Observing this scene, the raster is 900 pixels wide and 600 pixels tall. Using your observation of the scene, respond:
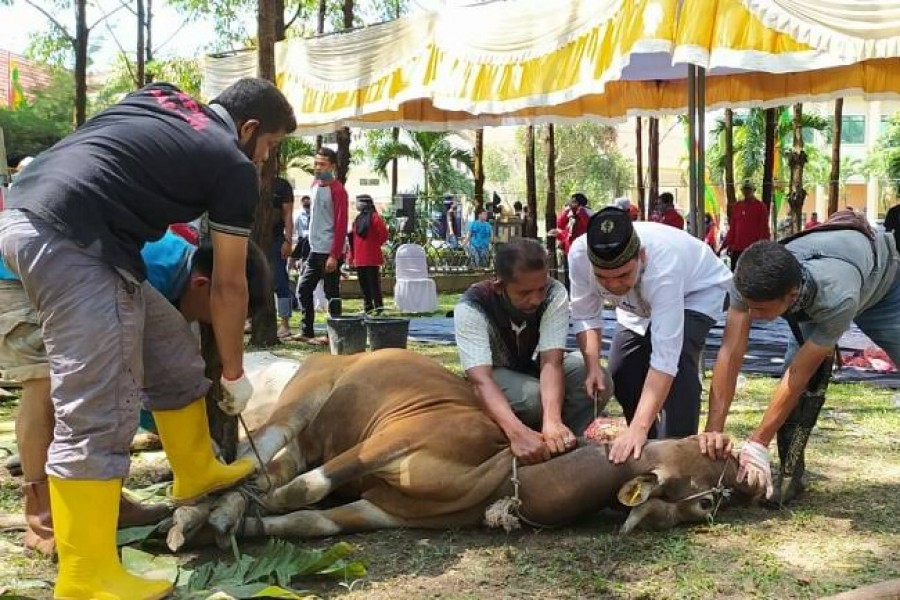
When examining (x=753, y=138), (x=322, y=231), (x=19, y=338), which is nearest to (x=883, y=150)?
(x=753, y=138)

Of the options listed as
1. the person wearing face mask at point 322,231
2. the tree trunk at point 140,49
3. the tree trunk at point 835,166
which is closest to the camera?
the person wearing face mask at point 322,231

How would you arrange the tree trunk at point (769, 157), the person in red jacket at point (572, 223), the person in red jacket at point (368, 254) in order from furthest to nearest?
the tree trunk at point (769, 157), the person in red jacket at point (572, 223), the person in red jacket at point (368, 254)

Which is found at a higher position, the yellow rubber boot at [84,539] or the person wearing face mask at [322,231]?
the person wearing face mask at [322,231]

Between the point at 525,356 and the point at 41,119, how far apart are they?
1431 inches

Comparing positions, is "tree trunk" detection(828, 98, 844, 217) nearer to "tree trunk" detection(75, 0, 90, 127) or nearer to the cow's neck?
"tree trunk" detection(75, 0, 90, 127)

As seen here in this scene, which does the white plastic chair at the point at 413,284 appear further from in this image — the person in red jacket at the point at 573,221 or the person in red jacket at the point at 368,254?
the person in red jacket at the point at 573,221

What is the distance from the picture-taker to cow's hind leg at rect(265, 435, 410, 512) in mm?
3818

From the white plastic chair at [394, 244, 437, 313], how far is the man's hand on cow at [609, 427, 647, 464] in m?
9.45

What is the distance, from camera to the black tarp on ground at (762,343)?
7.78 metres

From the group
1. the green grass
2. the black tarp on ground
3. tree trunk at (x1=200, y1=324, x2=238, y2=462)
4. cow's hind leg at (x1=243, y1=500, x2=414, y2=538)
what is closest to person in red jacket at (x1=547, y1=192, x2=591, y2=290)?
the black tarp on ground

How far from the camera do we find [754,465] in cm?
399

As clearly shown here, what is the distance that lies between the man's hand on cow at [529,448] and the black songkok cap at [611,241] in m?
0.74

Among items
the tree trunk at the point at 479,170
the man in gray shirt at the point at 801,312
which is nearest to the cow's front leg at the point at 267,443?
the man in gray shirt at the point at 801,312

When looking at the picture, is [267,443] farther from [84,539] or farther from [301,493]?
[84,539]
